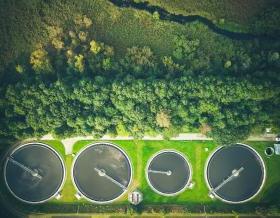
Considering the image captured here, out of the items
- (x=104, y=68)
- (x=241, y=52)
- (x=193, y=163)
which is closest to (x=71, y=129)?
(x=104, y=68)

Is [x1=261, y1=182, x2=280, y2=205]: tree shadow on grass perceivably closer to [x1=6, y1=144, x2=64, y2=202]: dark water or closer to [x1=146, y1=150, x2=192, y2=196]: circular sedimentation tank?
[x1=146, y1=150, x2=192, y2=196]: circular sedimentation tank

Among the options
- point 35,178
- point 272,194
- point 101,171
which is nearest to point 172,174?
point 101,171

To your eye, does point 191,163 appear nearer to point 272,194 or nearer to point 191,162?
point 191,162

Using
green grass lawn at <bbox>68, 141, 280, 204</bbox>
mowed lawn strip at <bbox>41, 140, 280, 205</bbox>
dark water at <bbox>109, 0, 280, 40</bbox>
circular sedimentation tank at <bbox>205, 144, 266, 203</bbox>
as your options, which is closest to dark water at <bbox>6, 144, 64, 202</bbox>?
mowed lawn strip at <bbox>41, 140, 280, 205</bbox>

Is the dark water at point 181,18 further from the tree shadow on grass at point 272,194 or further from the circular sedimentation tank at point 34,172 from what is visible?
the circular sedimentation tank at point 34,172

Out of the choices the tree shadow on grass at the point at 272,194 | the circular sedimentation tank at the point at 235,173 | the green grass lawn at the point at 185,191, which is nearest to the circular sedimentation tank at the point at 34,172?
the green grass lawn at the point at 185,191

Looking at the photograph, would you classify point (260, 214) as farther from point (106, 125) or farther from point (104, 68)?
point (104, 68)
